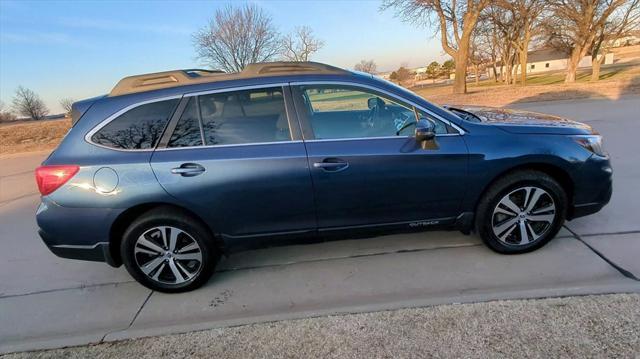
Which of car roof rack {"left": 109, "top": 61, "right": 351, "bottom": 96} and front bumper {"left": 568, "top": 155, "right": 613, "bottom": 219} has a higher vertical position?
car roof rack {"left": 109, "top": 61, "right": 351, "bottom": 96}

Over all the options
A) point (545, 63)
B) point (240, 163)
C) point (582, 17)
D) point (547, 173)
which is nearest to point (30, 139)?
point (240, 163)

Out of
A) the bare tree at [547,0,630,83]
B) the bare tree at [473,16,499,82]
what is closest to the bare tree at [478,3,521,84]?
the bare tree at [473,16,499,82]

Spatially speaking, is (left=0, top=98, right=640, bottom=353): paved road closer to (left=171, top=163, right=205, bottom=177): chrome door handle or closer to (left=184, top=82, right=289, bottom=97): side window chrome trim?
(left=171, top=163, right=205, bottom=177): chrome door handle

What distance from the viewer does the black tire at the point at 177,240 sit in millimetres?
2959

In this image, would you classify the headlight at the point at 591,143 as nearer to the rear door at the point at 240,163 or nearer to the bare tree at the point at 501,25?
the rear door at the point at 240,163

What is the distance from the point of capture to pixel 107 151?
289cm

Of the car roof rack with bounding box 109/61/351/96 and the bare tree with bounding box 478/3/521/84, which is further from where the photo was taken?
the bare tree with bounding box 478/3/521/84

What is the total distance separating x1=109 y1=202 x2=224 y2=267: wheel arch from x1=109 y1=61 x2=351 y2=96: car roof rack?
3.12 ft

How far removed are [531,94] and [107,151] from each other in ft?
54.2

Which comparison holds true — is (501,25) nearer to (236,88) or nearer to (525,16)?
(525,16)

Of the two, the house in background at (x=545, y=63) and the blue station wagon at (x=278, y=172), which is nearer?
the blue station wagon at (x=278, y=172)

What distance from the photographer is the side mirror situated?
2859 millimetres

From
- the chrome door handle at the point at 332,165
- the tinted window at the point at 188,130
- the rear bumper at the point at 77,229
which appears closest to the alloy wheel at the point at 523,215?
the chrome door handle at the point at 332,165

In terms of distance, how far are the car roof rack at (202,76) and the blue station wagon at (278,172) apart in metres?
0.02
